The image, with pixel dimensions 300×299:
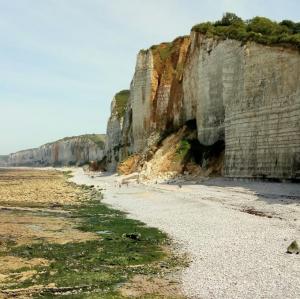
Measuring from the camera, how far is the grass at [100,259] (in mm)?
10453

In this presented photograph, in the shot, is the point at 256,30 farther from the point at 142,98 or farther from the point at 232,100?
the point at 142,98

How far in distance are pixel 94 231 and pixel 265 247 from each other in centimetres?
720

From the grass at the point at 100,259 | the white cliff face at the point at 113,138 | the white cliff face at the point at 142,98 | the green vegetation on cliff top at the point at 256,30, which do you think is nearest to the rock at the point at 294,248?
the grass at the point at 100,259

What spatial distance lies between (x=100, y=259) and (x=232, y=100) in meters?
26.9

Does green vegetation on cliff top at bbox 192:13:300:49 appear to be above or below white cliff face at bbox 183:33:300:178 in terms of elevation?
above

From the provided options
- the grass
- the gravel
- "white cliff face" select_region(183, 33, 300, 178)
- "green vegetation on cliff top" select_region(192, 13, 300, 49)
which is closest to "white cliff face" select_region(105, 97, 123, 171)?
"green vegetation on cliff top" select_region(192, 13, 300, 49)

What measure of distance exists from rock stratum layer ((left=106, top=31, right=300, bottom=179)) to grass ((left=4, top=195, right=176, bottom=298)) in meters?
13.8

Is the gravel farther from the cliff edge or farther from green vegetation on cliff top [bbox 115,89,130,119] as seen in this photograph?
green vegetation on cliff top [bbox 115,89,130,119]

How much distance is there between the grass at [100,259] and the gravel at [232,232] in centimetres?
101

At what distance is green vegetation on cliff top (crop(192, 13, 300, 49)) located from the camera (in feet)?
108

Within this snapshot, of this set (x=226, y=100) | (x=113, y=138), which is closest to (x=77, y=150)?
(x=113, y=138)

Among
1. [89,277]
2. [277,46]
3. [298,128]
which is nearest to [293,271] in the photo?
[89,277]

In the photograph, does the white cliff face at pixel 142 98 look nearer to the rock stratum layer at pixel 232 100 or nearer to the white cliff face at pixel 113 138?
the rock stratum layer at pixel 232 100

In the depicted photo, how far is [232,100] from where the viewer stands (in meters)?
37.8
